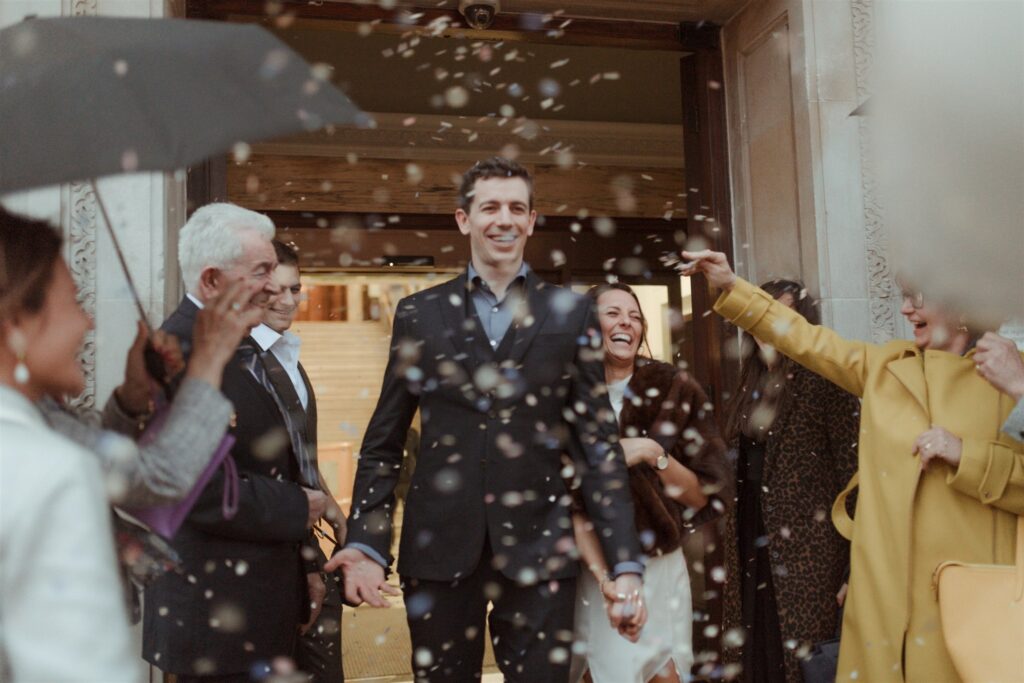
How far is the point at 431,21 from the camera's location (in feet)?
15.2

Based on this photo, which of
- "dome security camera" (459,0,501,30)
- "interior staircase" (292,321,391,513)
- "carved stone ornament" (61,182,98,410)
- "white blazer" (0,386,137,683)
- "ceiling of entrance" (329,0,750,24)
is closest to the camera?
"white blazer" (0,386,137,683)

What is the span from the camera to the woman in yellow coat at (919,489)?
2.84 m

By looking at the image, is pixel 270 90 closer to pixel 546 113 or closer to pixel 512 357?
pixel 512 357

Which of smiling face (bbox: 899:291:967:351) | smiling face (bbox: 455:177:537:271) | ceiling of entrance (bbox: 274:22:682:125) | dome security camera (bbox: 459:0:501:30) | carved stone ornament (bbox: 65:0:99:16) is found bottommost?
smiling face (bbox: 899:291:967:351)

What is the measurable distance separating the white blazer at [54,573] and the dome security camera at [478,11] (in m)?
3.64

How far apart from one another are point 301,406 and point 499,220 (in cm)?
94

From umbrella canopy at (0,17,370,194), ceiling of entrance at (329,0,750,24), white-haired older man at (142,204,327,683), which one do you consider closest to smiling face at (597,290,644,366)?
white-haired older man at (142,204,327,683)

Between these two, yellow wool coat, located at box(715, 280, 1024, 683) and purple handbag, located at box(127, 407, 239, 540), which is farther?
yellow wool coat, located at box(715, 280, 1024, 683)

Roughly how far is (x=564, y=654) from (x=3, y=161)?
1787 millimetres

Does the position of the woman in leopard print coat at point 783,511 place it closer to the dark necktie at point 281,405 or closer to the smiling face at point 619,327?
A: the smiling face at point 619,327

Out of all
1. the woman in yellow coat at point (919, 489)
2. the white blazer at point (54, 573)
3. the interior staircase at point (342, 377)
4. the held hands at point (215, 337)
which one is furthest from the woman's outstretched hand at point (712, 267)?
the interior staircase at point (342, 377)

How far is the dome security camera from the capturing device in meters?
4.47

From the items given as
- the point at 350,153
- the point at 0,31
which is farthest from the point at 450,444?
the point at 350,153

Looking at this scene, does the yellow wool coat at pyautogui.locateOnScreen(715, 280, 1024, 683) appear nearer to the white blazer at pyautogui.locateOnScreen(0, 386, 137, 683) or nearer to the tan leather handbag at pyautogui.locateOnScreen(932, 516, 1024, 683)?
the tan leather handbag at pyautogui.locateOnScreen(932, 516, 1024, 683)
